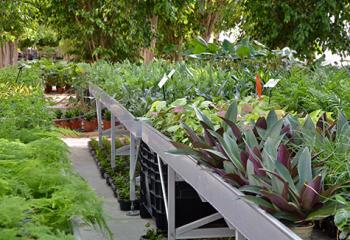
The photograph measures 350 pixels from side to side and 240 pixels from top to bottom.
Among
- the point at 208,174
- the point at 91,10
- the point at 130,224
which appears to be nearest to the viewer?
the point at 208,174

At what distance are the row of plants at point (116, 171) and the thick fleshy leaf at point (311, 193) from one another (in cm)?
333

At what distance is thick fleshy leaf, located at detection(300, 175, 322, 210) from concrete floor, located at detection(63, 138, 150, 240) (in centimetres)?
113

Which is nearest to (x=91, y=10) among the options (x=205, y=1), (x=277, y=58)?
(x=205, y=1)

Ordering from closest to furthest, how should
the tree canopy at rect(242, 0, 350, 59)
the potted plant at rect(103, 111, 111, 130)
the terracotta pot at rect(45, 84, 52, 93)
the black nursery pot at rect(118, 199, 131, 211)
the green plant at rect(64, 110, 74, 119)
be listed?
the black nursery pot at rect(118, 199, 131, 211)
the tree canopy at rect(242, 0, 350, 59)
the potted plant at rect(103, 111, 111, 130)
the green plant at rect(64, 110, 74, 119)
the terracotta pot at rect(45, 84, 52, 93)

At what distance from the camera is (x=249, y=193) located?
74.0 inches

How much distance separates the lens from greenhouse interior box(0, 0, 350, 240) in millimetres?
1671

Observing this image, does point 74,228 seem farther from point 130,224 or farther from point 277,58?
point 277,58

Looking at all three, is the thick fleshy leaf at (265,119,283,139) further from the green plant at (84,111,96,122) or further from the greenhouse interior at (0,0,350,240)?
the green plant at (84,111,96,122)

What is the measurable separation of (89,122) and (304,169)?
8.16m

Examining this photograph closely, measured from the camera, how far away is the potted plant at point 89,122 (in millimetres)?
9625

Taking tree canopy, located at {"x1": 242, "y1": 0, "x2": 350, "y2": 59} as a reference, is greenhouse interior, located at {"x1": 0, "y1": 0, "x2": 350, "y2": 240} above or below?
below

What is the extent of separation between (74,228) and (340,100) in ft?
5.67

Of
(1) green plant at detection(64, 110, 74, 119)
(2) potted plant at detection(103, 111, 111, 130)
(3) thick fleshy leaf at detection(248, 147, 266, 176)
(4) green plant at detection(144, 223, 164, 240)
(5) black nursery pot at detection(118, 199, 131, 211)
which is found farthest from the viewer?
(1) green plant at detection(64, 110, 74, 119)

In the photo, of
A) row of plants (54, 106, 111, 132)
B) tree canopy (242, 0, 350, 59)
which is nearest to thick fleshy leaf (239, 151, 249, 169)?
tree canopy (242, 0, 350, 59)
